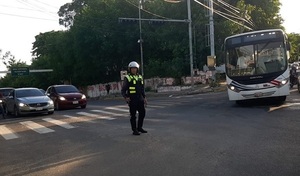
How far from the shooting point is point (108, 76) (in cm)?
5978

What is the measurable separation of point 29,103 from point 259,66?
34.8 ft

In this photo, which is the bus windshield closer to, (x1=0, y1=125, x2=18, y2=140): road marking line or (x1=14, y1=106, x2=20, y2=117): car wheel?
(x1=0, y1=125, x2=18, y2=140): road marking line

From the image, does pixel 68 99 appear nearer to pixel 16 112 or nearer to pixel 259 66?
pixel 16 112

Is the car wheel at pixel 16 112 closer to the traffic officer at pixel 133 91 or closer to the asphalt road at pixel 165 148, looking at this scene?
the asphalt road at pixel 165 148

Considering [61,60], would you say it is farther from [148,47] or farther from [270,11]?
[270,11]

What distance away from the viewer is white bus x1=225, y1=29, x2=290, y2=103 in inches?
640

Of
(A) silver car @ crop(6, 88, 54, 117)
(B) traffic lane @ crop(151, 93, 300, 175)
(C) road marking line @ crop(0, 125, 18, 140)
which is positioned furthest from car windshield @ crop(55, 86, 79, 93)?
(B) traffic lane @ crop(151, 93, 300, 175)

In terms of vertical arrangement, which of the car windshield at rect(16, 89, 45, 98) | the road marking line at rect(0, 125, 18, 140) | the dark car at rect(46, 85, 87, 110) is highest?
the car windshield at rect(16, 89, 45, 98)

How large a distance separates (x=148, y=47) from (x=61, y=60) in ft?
66.6

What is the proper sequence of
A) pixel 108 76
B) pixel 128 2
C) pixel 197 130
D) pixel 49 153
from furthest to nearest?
1. pixel 108 76
2. pixel 128 2
3. pixel 197 130
4. pixel 49 153

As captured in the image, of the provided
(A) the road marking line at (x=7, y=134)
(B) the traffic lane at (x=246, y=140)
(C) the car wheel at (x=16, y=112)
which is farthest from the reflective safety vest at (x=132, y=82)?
(C) the car wheel at (x=16, y=112)

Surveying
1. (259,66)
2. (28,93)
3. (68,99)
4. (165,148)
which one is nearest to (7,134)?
(165,148)

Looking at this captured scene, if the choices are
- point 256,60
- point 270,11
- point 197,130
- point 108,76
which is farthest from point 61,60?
point 197,130

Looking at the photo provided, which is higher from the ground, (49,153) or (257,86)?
(257,86)
